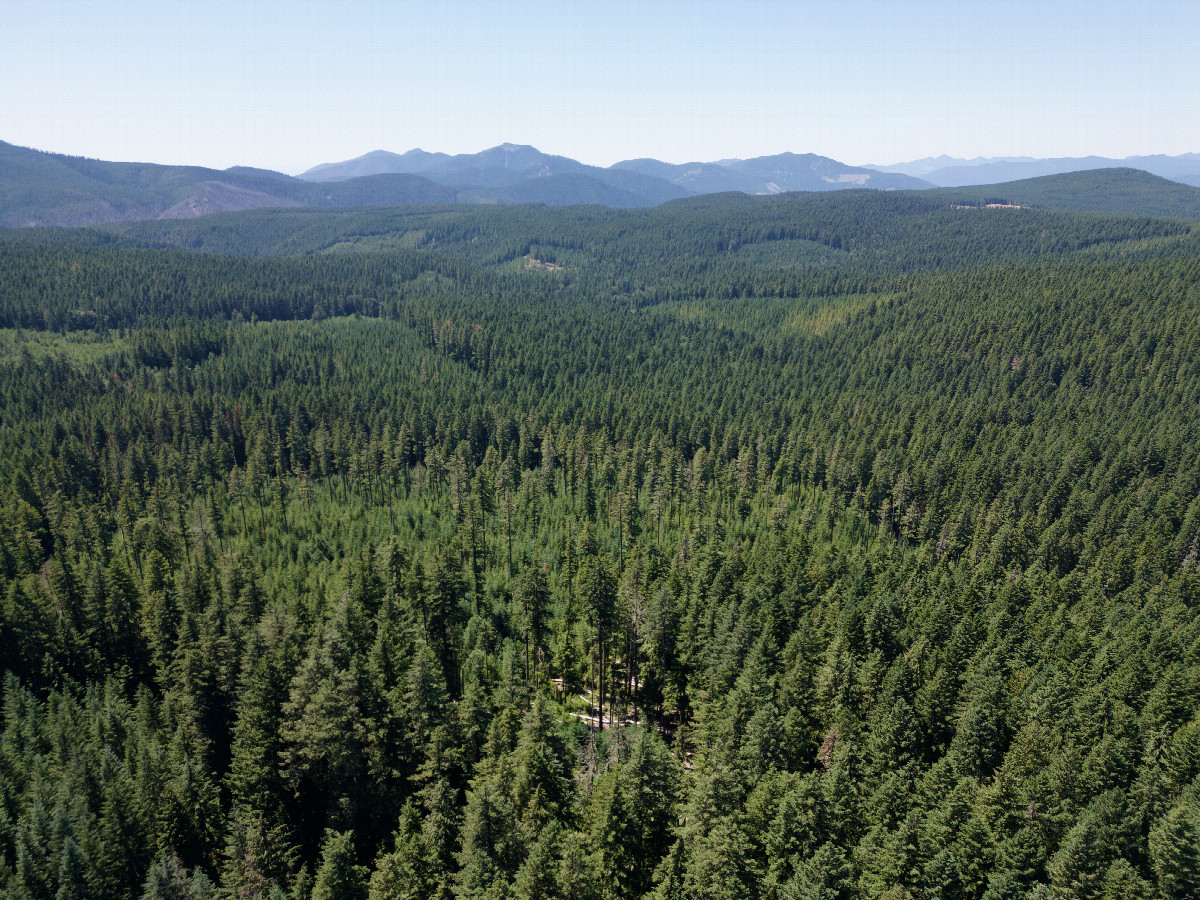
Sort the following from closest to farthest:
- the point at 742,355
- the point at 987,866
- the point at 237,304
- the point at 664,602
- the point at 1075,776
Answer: the point at 987,866 < the point at 1075,776 < the point at 664,602 < the point at 742,355 < the point at 237,304

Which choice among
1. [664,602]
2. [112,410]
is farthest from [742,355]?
[112,410]

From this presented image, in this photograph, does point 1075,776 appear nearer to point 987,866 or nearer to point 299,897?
point 987,866

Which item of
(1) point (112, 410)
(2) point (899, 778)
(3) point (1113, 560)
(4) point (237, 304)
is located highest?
(4) point (237, 304)

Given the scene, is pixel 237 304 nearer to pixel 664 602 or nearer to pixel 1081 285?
pixel 664 602

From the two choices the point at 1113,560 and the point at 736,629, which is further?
the point at 1113,560

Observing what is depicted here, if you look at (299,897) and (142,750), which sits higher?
(142,750)

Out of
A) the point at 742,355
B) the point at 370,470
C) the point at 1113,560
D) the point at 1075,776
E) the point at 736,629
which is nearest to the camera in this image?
the point at 1075,776
